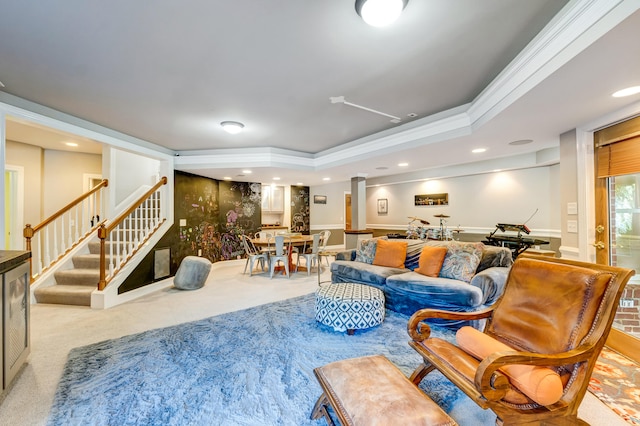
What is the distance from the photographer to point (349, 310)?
2820mm

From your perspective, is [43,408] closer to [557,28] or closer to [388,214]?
[557,28]

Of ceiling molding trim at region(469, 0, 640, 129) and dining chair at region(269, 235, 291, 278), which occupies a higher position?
ceiling molding trim at region(469, 0, 640, 129)

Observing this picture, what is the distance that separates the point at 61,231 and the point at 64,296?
3.99 ft

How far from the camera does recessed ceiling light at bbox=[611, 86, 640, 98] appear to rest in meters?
2.16

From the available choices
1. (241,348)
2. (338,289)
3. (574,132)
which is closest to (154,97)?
(241,348)

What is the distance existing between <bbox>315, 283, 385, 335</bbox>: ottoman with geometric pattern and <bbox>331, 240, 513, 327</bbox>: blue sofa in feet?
1.48

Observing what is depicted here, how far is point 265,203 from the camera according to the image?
8.29m

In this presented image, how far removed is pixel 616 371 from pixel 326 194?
7671mm

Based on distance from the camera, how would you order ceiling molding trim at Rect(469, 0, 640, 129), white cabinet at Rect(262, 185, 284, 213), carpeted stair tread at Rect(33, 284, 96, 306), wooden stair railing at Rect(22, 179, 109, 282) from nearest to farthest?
1. ceiling molding trim at Rect(469, 0, 640, 129)
2. carpeted stair tread at Rect(33, 284, 96, 306)
3. wooden stair railing at Rect(22, 179, 109, 282)
4. white cabinet at Rect(262, 185, 284, 213)

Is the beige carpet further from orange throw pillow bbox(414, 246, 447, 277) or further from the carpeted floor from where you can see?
orange throw pillow bbox(414, 246, 447, 277)

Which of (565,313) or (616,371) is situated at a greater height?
(565,313)

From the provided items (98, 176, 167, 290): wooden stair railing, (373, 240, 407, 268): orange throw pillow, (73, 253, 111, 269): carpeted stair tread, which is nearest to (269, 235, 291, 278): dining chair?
(373, 240, 407, 268): orange throw pillow

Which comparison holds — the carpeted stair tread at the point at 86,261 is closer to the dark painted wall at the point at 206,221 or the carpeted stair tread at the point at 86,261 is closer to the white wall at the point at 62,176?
the dark painted wall at the point at 206,221

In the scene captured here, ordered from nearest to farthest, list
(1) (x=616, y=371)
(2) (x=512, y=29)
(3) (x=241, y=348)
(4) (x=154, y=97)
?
(2) (x=512, y=29) → (1) (x=616, y=371) → (3) (x=241, y=348) → (4) (x=154, y=97)
